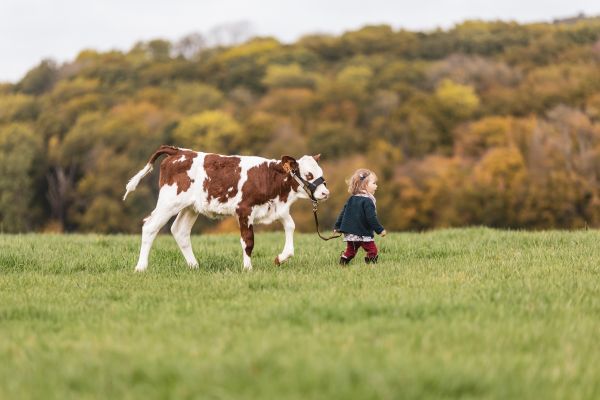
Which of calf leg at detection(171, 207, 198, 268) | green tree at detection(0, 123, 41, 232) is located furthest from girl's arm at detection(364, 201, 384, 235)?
green tree at detection(0, 123, 41, 232)

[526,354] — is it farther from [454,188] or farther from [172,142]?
[172,142]

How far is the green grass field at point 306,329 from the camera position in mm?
5234

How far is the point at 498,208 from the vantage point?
Answer: 72125mm

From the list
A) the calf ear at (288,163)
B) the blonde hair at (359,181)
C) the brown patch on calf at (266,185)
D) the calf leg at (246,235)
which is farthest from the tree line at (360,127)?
the calf leg at (246,235)

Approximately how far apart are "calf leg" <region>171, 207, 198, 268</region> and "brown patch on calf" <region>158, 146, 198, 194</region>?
548 millimetres

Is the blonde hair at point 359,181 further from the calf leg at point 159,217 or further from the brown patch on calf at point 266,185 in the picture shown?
the calf leg at point 159,217

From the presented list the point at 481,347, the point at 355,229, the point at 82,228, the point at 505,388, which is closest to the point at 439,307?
the point at 481,347

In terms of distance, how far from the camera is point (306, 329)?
6.91 metres

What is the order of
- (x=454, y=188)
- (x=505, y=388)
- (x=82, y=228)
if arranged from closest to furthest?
(x=505, y=388)
(x=454, y=188)
(x=82, y=228)

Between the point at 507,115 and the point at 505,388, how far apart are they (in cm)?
Answer: 9351

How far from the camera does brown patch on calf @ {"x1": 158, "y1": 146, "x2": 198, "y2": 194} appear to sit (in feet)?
38.4

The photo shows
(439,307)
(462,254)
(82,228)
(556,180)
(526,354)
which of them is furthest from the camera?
(82,228)

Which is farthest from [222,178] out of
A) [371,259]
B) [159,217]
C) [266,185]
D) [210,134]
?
[210,134]

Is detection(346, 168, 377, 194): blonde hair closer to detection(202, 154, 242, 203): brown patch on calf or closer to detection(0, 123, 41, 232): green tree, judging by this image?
detection(202, 154, 242, 203): brown patch on calf
